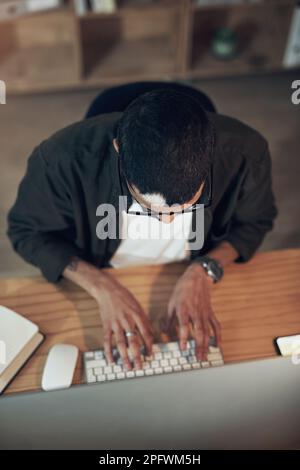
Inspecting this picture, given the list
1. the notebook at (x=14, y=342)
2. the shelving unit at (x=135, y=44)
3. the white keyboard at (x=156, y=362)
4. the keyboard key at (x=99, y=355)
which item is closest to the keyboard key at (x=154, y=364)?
the white keyboard at (x=156, y=362)

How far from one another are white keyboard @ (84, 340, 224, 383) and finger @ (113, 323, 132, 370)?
14mm

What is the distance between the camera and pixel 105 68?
2797 mm

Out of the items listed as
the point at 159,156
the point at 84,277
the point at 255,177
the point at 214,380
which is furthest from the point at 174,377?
the point at 255,177

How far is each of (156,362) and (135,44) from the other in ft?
7.61

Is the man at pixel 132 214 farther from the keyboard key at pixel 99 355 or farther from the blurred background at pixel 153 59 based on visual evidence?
the blurred background at pixel 153 59

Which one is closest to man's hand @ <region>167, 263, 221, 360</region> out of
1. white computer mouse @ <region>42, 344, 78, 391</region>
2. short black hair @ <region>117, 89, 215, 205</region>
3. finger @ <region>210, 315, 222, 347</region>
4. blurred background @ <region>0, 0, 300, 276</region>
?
finger @ <region>210, 315, 222, 347</region>

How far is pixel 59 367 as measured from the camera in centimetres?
105

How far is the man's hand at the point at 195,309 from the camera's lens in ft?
3.63

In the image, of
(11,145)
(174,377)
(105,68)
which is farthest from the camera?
(105,68)

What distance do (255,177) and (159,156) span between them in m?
0.49

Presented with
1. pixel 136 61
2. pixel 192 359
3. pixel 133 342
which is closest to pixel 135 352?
pixel 133 342

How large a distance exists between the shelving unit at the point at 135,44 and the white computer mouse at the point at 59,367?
1.98 m

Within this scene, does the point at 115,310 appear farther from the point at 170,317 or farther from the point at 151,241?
the point at 151,241

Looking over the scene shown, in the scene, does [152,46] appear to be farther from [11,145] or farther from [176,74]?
[11,145]
